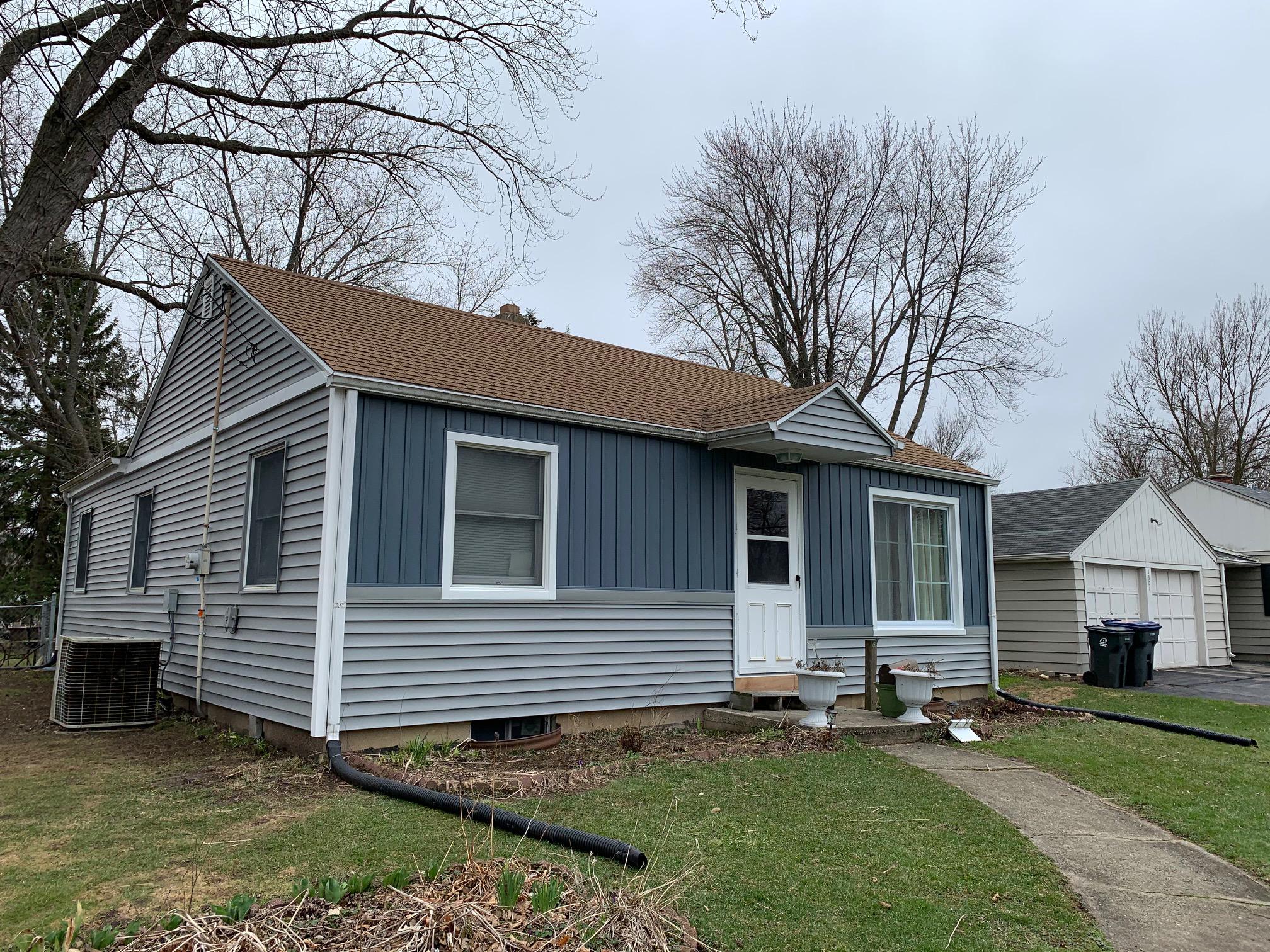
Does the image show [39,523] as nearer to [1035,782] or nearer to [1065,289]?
[1035,782]

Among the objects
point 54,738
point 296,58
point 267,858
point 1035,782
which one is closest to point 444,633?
point 267,858

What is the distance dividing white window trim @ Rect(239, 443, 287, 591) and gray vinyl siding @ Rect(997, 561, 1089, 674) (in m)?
12.1

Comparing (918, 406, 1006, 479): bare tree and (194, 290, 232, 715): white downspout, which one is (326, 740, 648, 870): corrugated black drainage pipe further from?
(918, 406, 1006, 479): bare tree

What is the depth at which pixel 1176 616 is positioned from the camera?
17.8 meters

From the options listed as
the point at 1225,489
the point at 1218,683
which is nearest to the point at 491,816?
the point at 1218,683

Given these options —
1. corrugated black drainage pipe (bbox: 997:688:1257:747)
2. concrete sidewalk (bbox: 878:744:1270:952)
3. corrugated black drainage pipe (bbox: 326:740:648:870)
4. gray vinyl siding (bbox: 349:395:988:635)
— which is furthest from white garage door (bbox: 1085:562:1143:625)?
corrugated black drainage pipe (bbox: 326:740:648:870)

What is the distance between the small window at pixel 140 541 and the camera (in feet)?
36.5

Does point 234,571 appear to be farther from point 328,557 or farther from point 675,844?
point 675,844

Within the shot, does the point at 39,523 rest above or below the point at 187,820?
above

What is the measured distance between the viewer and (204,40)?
28.6 ft

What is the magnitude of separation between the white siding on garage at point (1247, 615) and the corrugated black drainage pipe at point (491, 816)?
20510 millimetres

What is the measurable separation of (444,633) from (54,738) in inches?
169

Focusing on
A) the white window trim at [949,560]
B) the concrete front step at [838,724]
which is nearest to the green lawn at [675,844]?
the concrete front step at [838,724]

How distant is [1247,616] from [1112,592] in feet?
22.7
